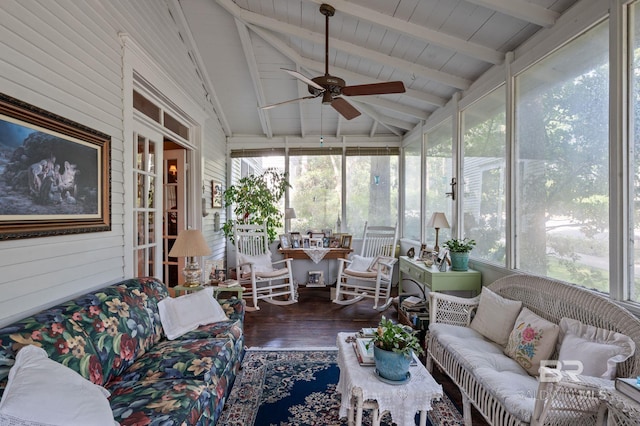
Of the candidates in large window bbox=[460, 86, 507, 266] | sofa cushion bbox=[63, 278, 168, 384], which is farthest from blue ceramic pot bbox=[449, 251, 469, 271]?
sofa cushion bbox=[63, 278, 168, 384]

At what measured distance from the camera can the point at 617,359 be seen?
152 cm

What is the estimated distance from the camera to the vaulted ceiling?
2577mm

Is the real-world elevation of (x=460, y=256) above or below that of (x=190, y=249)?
below

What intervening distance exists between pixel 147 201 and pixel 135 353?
1.64m

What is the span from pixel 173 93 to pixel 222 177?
2112 millimetres

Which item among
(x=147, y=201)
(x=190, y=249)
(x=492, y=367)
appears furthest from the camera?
(x=147, y=201)

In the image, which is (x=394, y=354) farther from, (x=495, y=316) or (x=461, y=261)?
(x=461, y=261)

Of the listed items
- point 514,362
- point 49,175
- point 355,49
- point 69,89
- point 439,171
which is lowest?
point 514,362

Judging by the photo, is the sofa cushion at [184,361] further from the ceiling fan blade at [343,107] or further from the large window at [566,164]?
the large window at [566,164]

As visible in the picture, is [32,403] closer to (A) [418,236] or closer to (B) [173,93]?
(B) [173,93]

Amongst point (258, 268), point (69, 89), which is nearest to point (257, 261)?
point (258, 268)

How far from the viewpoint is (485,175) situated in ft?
10.3

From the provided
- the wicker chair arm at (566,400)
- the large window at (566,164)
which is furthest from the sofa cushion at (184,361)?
the large window at (566,164)

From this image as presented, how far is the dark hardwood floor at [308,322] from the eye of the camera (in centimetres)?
320
